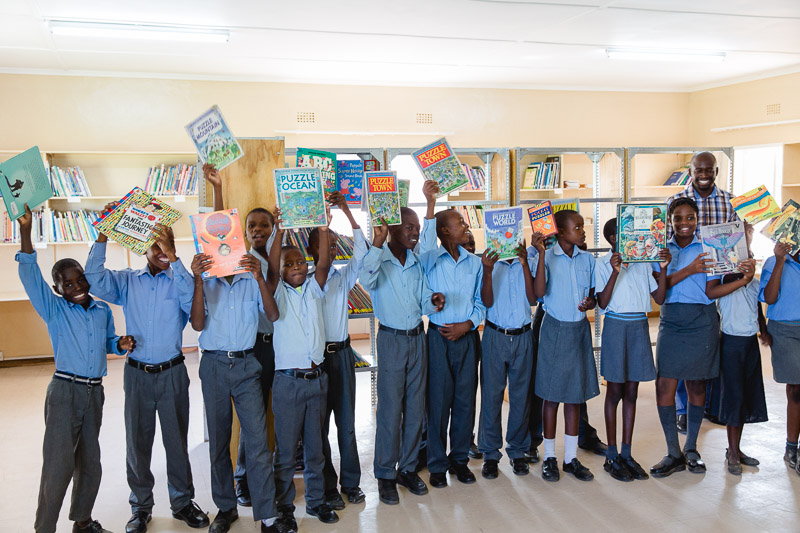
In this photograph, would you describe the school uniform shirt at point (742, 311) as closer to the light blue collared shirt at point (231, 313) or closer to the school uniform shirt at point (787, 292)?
the school uniform shirt at point (787, 292)

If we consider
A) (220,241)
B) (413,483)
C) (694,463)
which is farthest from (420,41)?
(694,463)

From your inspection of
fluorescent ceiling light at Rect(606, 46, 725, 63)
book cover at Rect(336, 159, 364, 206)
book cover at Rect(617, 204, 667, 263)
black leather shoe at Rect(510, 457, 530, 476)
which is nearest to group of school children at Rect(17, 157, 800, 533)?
black leather shoe at Rect(510, 457, 530, 476)

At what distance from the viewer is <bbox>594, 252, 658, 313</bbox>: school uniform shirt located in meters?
3.47

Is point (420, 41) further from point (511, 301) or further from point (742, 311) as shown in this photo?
point (742, 311)

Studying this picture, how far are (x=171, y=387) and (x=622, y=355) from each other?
7.37ft

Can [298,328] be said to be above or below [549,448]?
above

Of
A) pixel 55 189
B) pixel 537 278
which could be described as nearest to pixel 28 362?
pixel 55 189

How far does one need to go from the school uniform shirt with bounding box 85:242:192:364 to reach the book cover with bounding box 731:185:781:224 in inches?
113

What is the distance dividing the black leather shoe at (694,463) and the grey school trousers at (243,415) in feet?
7.38

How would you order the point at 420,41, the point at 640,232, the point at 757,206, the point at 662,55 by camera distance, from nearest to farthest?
the point at 640,232
the point at 757,206
the point at 420,41
the point at 662,55

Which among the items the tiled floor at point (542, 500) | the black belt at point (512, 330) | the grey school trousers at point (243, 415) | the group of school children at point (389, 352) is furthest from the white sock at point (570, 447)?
the grey school trousers at point (243, 415)

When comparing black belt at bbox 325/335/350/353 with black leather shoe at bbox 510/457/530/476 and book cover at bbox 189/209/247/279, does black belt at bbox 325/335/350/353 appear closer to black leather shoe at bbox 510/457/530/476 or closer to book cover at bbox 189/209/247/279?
book cover at bbox 189/209/247/279

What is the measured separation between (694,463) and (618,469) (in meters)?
0.45

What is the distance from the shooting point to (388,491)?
331 centimetres
